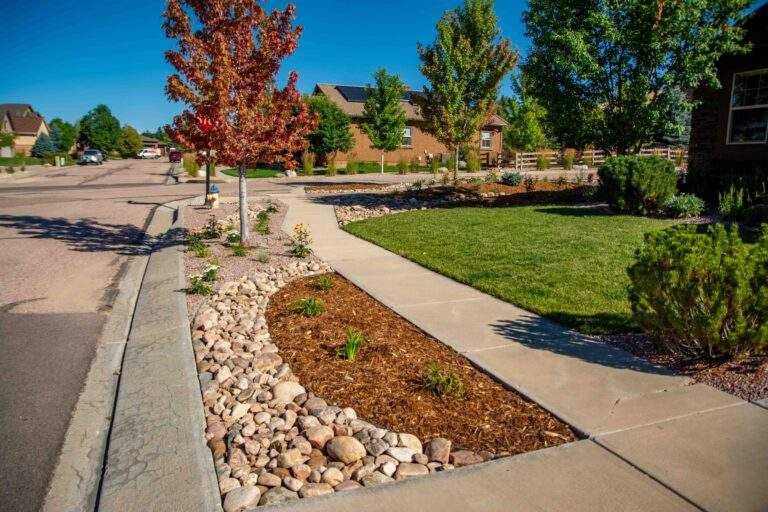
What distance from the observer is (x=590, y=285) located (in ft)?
21.4

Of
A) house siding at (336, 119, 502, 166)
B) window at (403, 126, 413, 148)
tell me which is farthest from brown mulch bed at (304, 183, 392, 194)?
window at (403, 126, 413, 148)

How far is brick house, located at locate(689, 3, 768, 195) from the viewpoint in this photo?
11.9 m

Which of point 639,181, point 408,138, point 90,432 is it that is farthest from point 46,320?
point 408,138

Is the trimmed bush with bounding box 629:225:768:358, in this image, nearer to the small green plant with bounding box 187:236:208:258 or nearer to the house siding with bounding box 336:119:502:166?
the small green plant with bounding box 187:236:208:258

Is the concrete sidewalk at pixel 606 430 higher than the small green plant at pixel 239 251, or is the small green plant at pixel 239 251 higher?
the small green plant at pixel 239 251

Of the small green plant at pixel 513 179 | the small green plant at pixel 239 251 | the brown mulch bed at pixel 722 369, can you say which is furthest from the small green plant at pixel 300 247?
the small green plant at pixel 513 179

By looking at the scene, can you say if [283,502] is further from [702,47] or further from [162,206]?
[162,206]

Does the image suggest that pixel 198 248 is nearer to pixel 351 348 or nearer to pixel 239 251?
pixel 239 251

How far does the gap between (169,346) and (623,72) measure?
11.6 metres

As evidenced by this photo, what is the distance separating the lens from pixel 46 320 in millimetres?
6055

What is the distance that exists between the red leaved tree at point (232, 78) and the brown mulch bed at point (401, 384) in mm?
3668

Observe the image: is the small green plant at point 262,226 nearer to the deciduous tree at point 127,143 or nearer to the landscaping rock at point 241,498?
the landscaping rock at point 241,498

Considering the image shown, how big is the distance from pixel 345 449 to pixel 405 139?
4080cm

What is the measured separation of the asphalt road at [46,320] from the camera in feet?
11.0
